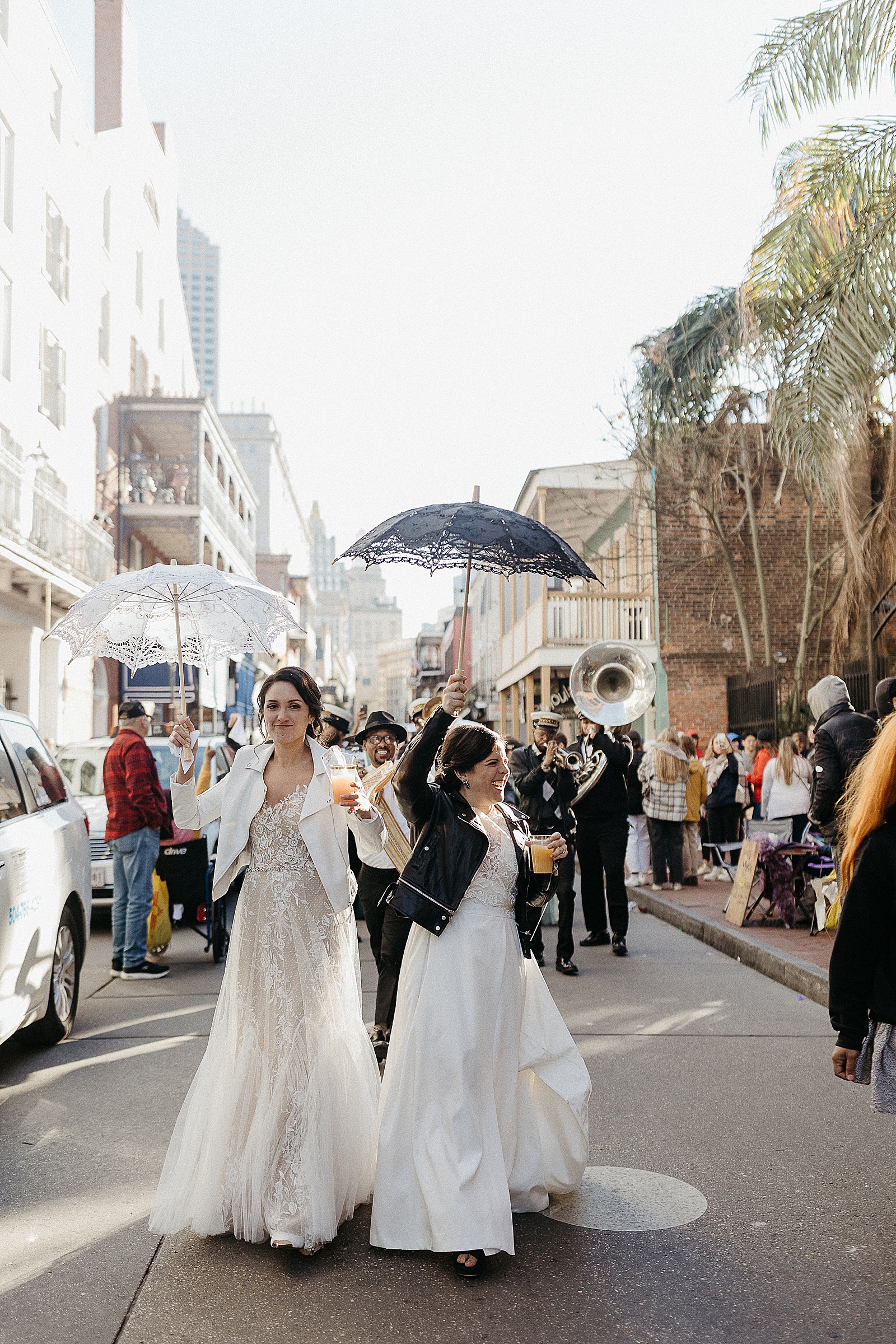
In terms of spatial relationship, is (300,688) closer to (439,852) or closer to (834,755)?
(439,852)

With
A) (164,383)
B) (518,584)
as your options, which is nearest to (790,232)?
(518,584)

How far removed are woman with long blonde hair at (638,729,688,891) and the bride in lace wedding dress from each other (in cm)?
925

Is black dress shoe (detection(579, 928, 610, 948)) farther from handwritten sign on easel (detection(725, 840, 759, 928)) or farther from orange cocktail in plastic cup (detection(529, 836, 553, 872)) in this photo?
orange cocktail in plastic cup (detection(529, 836, 553, 872))

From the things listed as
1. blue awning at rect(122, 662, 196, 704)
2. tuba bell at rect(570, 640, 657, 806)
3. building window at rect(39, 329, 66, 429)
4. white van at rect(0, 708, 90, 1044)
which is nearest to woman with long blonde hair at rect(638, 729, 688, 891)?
tuba bell at rect(570, 640, 657, 806)

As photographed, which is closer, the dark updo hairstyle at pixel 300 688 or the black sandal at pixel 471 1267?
the black sandal at pixel 471 1267

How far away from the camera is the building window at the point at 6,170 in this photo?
2047 cm

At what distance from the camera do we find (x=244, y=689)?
4225 cm

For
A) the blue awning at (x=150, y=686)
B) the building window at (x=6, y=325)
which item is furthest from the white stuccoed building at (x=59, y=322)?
the blue awning at (x=150, y=686)

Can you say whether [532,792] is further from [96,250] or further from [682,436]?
[96,250]

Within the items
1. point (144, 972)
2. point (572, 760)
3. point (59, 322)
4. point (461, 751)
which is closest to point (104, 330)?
point (59, 322)

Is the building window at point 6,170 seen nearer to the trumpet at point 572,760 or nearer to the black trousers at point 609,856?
the trumpet at point 572,760

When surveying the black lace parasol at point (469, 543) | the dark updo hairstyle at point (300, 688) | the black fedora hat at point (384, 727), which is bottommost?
the black fedora hat at point (384, 727)

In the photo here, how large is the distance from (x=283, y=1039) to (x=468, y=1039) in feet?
2.18

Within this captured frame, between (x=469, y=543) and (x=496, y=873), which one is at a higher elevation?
(x=469, y=543)
